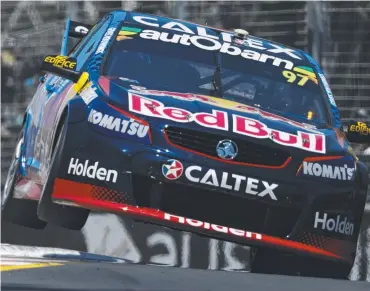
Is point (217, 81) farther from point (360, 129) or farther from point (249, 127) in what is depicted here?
point (360, 129)

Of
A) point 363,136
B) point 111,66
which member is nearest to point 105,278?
point 111,66

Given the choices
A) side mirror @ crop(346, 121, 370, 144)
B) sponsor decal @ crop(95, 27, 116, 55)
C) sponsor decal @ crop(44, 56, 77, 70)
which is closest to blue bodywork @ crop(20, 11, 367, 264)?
sponsor decal @ crop(44, 56, 77, 70)

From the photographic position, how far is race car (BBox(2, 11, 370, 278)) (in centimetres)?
705

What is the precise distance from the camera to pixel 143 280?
19.1ft

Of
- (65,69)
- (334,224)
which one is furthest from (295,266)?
(65,69)

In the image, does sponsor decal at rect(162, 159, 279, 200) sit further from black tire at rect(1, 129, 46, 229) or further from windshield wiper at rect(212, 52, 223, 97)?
black tire at rect(1, 129, 46, 229)

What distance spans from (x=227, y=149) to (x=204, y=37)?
1.52 metres

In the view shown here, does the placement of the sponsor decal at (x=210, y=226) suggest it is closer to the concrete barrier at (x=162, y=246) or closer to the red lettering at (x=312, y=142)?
the red lettering at (x=312, y=142)

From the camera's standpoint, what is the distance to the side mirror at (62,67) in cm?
781

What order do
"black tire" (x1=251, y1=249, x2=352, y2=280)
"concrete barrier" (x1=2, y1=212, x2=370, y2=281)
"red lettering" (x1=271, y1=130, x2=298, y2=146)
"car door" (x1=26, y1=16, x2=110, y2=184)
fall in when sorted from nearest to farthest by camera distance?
"red lettering" (x1=271, y1=130, x2=298, y2=146) < "black tire" (x1=251, y1=249, x2=352, y2=280) < "car door" (x1=26, y1=16, x2=110, y2=184) < "concrete barrier" (x1=2, y1=212, x2=370, y2=281)

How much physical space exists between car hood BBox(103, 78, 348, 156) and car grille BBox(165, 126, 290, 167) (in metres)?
0.03

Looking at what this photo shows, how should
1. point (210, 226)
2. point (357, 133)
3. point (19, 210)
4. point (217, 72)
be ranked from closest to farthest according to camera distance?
point (210, 226), point (217, 72), point (357, 133), point (19, 210)

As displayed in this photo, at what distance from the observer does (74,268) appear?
6145 mm

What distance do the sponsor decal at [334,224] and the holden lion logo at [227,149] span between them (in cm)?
61
